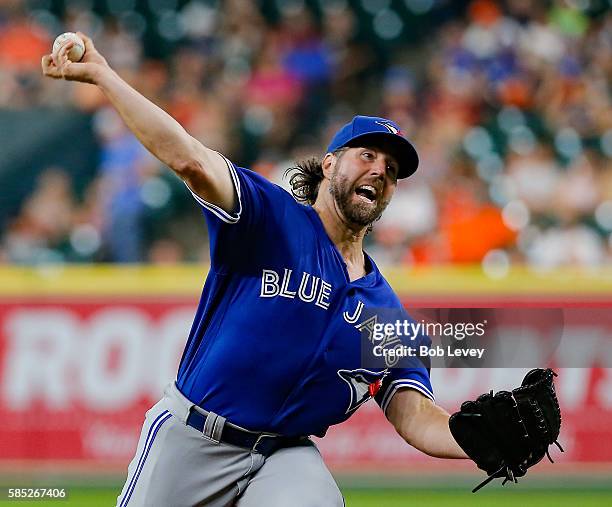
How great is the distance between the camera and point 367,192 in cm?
401

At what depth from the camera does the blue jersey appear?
3695 millimetres

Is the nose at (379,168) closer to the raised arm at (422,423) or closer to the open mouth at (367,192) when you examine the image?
the open mouth at (367,192)

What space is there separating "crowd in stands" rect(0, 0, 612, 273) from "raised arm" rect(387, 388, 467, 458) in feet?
13.7

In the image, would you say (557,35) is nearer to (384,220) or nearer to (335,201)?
(384,220)

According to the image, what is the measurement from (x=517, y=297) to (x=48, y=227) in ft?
13.5

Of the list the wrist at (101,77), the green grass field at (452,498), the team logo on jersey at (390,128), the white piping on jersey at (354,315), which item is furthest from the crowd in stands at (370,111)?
the wrist at (101,77)

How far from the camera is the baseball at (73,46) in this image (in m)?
3.15

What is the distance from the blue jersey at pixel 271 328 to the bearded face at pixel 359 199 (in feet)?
0.61

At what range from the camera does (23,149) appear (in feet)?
30.8

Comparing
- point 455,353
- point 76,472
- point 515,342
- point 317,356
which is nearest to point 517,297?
point 515,342

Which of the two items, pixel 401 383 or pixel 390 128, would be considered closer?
pixel 390 128

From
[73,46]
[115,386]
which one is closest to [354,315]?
[73,46]

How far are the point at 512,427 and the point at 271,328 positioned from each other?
0.93 meters

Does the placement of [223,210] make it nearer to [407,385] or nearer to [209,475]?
[209,475]
